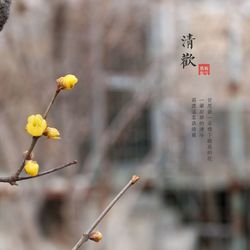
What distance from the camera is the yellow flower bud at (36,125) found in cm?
64

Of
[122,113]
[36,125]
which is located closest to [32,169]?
[36,125]

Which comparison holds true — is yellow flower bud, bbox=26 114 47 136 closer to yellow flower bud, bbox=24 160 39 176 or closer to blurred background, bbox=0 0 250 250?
yellow flower bud, bbox=24 160 39 176

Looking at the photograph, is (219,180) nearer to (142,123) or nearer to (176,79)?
(142,123)

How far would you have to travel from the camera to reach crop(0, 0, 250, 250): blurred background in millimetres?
2975

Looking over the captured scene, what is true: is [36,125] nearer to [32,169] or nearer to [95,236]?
[32,169]

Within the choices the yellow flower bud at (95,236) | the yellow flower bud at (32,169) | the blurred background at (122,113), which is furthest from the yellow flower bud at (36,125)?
the blurred background at (122,113)

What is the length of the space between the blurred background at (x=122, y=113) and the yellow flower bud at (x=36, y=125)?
1602 mm

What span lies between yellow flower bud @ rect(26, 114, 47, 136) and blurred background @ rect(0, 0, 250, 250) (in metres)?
1.60

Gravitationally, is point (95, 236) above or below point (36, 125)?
below

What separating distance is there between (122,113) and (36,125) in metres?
2.95

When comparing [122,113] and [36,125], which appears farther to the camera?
[122,113]

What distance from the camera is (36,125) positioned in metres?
0.65

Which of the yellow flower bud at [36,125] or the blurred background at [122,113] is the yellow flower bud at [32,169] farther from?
the blurred background at [122,113]

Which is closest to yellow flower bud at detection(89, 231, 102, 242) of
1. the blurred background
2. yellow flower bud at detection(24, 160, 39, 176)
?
yellow flower bud at detection(24, 160, 39, 176)
